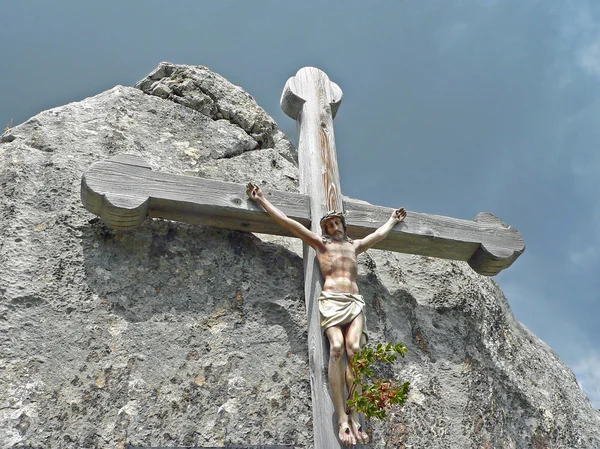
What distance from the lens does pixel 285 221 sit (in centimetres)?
411

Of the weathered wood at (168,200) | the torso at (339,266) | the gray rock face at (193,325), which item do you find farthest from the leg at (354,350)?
the weathered wood at (168,200)

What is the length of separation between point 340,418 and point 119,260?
1655mm

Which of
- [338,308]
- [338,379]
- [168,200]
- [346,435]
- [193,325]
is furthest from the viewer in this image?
[168,200]

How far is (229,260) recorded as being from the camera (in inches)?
168

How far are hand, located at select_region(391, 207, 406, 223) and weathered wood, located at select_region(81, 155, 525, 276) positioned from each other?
6cm

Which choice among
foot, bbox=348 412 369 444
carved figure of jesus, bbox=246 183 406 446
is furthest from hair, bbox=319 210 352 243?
foot, bbox=348 412 369 444

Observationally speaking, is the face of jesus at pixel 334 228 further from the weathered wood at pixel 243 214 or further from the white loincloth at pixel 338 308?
the white loincloth at pixel 338 308

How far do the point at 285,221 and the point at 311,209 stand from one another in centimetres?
33

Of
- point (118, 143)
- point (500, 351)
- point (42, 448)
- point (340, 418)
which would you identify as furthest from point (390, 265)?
point (42, 448)

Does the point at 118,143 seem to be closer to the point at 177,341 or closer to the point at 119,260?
the point at 119,260

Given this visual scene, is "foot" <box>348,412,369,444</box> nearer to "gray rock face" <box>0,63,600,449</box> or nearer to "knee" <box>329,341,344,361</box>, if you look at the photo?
"knee" <box>329,341,344,361</box>

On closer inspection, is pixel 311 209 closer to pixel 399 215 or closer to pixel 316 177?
pixel 316 177

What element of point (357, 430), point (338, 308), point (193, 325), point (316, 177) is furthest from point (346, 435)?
point (316, 177)

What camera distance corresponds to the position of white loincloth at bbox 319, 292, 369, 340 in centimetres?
367
